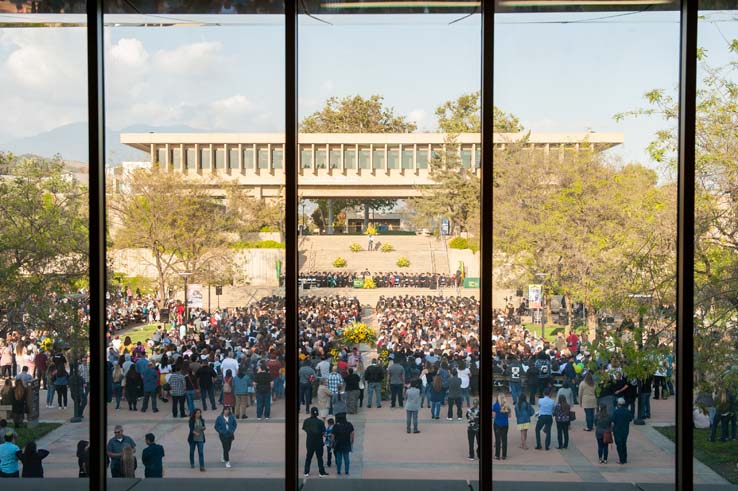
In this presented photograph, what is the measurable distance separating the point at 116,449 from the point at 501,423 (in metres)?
1.83

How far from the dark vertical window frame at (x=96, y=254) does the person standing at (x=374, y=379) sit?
1234mm

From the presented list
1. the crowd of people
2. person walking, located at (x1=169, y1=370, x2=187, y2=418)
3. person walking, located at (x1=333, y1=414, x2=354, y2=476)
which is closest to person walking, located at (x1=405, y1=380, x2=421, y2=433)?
person walking, located at (x1=333, y1=414, x2=354, y2=476)

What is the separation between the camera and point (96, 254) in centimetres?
257

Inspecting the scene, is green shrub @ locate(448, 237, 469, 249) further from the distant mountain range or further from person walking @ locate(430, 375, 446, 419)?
the distant mountain range

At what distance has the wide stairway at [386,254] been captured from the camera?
300 centimetres

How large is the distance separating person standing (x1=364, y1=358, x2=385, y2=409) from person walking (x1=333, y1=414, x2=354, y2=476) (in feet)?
0.48

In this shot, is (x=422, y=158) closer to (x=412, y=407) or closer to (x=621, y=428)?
(x=412, y=407)

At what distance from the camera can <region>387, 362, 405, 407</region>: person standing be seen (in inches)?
118

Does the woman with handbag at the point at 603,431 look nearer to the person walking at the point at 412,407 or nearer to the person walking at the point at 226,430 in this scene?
the person walking at the point at 412,407

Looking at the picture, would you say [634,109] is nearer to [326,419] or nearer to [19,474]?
[326,419]

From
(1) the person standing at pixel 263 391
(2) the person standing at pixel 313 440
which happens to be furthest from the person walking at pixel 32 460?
(2) the person standing at pixel 313 440

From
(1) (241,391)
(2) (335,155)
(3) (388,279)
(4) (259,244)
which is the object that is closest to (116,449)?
(1) (241,391)

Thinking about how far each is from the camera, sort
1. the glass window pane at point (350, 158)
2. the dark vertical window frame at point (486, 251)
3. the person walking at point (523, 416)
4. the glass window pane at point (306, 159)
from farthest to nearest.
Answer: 1. the glass window pane at point (350, 158)
2. the glass window pane at point (306, 159)
3. the person walking at point (523, 416)
4. the dark vertical window frame at point (486, 251)

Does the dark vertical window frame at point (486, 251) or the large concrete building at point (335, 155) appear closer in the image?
the dark vertical window frame at point (486, 251)
